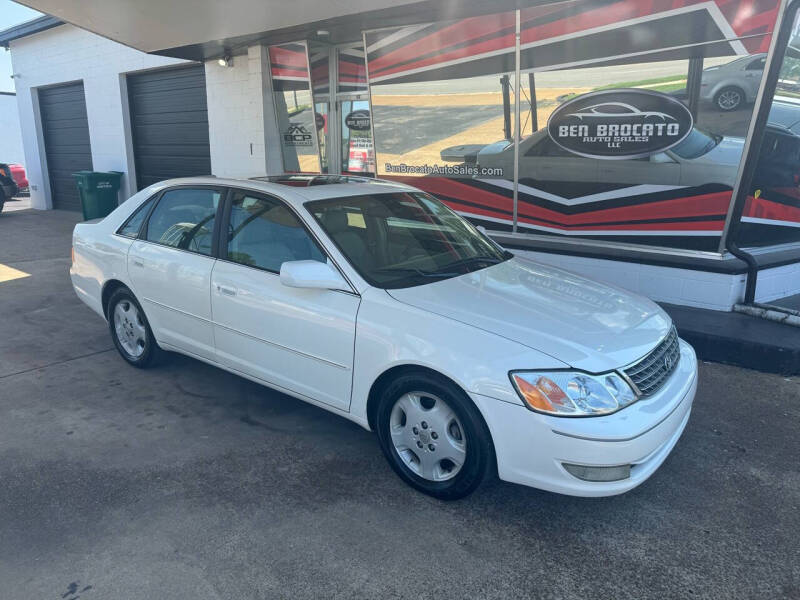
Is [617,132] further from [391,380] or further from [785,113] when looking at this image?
[391,380]

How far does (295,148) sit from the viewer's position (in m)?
9.83

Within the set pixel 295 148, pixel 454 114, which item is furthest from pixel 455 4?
pixel 295 148

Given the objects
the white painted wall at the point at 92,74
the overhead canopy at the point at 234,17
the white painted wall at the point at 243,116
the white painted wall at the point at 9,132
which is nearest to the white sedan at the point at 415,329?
the overhead canopy at the point at 234,17

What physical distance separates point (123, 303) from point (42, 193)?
1411 cm

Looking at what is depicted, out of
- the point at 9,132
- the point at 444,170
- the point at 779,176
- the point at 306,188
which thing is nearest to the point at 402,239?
the point at 306,188

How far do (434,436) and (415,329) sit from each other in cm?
54

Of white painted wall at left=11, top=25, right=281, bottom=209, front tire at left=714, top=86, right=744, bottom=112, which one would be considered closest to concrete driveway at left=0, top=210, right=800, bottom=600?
front tire at left=714, top=86, right=744, bottom=112

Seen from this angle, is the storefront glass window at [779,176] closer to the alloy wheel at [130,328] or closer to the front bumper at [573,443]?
the front bumper at [573,443]

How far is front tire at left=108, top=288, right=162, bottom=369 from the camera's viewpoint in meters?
4.76

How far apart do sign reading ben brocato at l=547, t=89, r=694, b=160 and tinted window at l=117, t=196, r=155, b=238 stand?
4219mm

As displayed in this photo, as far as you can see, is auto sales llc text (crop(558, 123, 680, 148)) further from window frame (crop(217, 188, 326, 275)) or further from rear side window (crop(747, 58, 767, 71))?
window frame (crop(217, 188, 326, 275))

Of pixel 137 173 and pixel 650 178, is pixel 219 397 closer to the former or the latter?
pixel 650 178

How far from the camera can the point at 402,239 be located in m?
3.99

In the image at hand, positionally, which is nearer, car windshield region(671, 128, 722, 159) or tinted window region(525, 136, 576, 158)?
car windshield region(671, 128, 722, 159)
